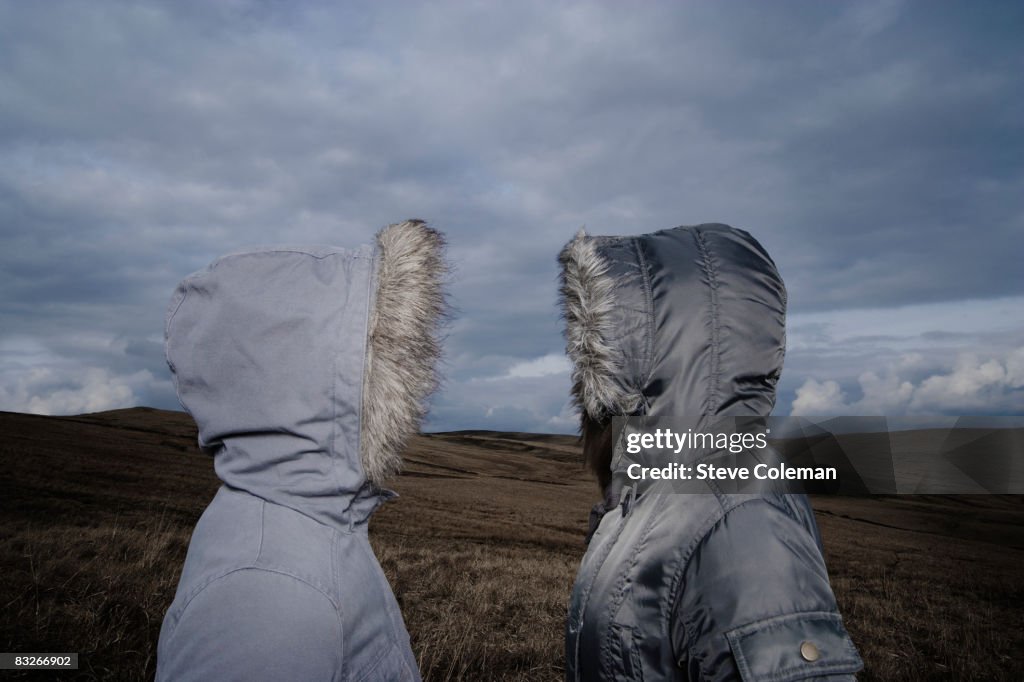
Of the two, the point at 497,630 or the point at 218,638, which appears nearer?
the point at 218,638

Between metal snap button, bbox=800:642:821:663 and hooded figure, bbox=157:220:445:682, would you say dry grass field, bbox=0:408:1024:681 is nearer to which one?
hooded figure, bbox=157:220:445:682

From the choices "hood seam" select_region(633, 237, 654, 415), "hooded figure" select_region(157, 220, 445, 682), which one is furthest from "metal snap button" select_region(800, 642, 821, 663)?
"hooded figure" select_region(157, 220, 445, 682)

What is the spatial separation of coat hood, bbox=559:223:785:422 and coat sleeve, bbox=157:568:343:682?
41.2 inches

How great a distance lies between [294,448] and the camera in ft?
6.06

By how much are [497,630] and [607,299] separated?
5.05m

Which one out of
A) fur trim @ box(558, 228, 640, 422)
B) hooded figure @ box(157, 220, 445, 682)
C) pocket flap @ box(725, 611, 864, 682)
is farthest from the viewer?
fur trim @ box(558, 228, 640, 422)

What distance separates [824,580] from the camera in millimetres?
1587

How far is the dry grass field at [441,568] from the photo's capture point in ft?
15.8

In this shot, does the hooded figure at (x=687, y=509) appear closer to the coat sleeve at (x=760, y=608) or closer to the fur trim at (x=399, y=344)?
the coat sleeve at (x=760, y=608)

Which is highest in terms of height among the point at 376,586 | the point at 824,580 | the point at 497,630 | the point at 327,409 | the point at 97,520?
the point at 327,409

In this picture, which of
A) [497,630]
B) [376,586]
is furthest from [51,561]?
[376,586]

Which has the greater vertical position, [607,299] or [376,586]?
[607,299]

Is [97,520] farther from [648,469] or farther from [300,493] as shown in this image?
[648,469]

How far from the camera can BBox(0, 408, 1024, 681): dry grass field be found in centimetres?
482
